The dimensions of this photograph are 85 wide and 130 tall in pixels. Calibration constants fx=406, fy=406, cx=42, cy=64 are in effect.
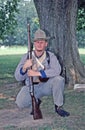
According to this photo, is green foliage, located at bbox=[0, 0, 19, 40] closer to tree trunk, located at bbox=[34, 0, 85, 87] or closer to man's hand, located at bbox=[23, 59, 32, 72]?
tree trunk, located at bbox=[34, 0, 85, 87]

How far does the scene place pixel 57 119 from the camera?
22.0 ft

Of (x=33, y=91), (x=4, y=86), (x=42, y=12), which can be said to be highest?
(x=42, y=12)

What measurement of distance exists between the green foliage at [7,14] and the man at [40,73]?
50.2 ft

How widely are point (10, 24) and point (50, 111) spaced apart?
17.8m

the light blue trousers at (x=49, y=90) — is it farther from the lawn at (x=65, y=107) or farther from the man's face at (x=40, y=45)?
the man's face at (x=40, y=45)

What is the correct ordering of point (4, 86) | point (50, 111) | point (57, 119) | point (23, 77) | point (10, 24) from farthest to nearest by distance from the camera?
point (10, 24), point (4, 86), point (50, 111), point (57, 119), point (23, 77)

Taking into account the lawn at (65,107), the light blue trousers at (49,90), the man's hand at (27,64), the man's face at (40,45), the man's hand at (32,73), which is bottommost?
the lawn at (65,107)

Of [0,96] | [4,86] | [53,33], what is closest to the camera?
[0,96]

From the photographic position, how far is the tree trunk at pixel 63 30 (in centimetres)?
1101

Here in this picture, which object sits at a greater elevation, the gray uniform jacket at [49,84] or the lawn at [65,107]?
the gray uniform jacket at [49,84]

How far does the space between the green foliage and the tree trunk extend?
1038cm

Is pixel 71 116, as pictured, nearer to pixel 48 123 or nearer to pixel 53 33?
pixel 48 123

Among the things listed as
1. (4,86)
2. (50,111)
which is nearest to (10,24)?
(4,86)

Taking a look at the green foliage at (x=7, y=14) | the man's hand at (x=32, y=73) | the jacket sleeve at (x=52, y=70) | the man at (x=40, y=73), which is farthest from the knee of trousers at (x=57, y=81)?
the green foliage at (x=7, y=14)
